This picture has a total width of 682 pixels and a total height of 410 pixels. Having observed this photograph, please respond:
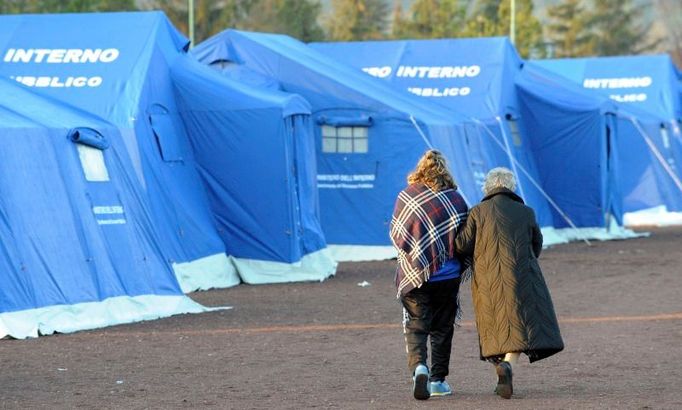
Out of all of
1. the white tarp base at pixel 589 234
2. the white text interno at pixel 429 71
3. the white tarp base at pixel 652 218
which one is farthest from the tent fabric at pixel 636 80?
the white text interno at pixel 429 71

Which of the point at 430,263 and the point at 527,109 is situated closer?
the point at 430,263

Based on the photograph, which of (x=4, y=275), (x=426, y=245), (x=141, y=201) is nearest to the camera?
(x=426, y=245)

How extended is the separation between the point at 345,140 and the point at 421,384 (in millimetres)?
14342

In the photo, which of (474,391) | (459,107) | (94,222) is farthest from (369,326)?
(459,107)

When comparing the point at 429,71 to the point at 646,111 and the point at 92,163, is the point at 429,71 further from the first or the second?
the point at 92,163

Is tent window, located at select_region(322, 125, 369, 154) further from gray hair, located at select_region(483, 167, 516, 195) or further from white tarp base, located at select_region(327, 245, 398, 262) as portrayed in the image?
gray hair, located at select_region(483, 167, 516, 195)

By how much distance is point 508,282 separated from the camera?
984cm

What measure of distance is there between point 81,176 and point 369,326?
3.34 meters

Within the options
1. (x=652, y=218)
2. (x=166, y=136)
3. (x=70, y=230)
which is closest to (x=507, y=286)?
(x=70, y=230)

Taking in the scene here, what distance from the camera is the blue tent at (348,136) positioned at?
2372 cm

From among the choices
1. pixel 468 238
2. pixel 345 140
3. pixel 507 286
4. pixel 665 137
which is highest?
pixel 468 238

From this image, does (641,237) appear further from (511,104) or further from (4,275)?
(4,275)

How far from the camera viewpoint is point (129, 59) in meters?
19.3

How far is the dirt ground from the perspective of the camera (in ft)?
33.1
